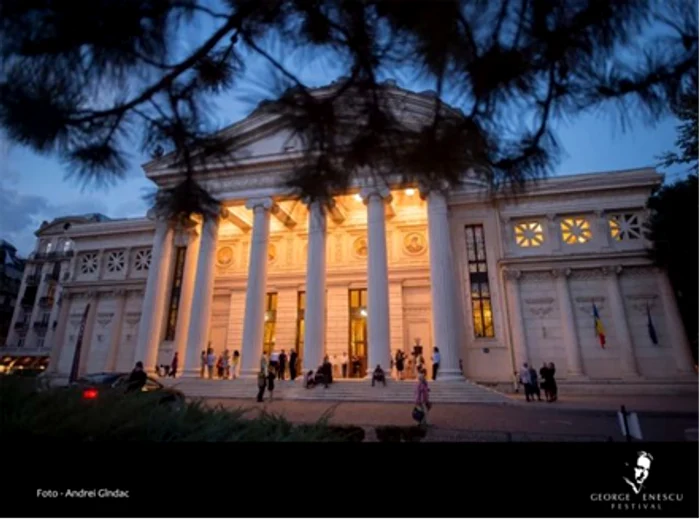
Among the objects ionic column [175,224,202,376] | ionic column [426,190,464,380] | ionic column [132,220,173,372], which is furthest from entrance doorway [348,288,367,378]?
ionic column [132,220,173,372]

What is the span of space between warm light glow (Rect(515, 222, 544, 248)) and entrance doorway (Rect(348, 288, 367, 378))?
27.1 feet

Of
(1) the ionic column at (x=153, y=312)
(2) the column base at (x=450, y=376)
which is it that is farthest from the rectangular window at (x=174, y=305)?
(2) the column base at (x=450, y=376)

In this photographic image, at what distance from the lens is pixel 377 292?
14578mm

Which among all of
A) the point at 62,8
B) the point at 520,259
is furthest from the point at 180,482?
the point at 520,259

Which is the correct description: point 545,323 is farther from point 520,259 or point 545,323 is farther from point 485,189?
point 485,189

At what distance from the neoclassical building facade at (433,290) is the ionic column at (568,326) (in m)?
0.06

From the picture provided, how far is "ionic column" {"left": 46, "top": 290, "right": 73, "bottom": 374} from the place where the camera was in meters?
21.3

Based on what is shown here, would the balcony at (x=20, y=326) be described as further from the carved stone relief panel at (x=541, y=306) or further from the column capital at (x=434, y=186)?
the carved stone relief panel at (x=541, y=306)

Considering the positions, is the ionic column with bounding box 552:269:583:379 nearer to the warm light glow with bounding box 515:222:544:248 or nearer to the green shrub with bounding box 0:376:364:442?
the warm light glow with bounding box 515:222:544:248

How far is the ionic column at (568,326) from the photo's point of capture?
15.9 metres

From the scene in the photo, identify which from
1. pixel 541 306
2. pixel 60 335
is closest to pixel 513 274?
pixel 541 306

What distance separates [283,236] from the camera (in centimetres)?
2091

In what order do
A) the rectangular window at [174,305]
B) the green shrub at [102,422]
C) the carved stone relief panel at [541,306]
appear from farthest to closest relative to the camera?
the rectangular window at [174,305] → the carved stone relief panel at [541,306] → the green shrub at [102,422]

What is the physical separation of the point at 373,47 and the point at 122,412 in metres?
3.12
